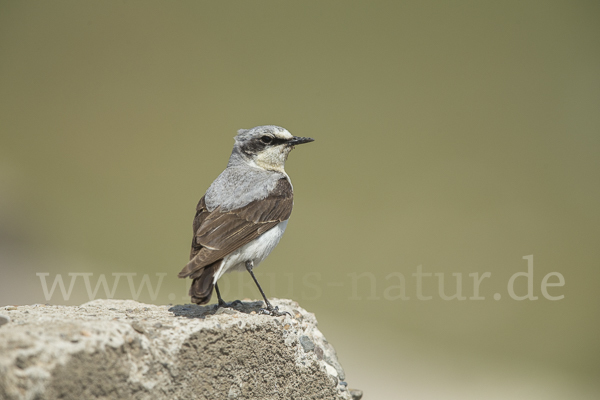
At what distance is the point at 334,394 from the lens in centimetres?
358

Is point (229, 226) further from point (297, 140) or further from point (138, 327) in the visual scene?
point (297, 140)

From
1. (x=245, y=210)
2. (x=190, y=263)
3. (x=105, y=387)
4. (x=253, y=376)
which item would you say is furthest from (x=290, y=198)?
(x=105, y=387)

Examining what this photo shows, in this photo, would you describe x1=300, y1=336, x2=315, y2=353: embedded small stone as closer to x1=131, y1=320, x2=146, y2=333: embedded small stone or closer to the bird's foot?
the bird's foot

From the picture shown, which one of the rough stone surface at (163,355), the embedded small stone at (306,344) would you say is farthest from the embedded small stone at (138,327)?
the embedded small stone at (306,344)

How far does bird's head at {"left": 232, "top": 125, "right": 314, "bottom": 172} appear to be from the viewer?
434 centimetres

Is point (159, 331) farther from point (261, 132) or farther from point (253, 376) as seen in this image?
point (261, 132)

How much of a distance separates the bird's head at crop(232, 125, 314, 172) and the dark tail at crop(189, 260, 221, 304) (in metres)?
1.23

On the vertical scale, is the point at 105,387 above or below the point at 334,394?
above

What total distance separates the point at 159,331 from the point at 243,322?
0.51 m

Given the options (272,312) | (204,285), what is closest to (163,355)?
(204,285)

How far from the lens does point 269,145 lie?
4.36m

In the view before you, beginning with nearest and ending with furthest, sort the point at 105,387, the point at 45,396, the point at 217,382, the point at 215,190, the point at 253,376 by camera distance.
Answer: the point at 45,396
the point at 105,387
the point at 217,382
the point at 253,376
the point at 215,190

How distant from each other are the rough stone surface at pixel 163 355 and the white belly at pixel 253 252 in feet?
1.02

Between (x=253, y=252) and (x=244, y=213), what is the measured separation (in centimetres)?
27
